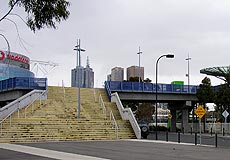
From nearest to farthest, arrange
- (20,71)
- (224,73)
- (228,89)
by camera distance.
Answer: (228,89)
(224,73)
(20,71)

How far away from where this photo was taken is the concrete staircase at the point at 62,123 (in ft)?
105

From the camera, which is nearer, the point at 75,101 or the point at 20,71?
the point at 75,101

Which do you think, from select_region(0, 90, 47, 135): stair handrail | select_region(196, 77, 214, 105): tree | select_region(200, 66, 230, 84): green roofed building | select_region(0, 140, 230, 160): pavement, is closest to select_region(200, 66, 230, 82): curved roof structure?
select_region(200, 66, 230, 84): green roofed building

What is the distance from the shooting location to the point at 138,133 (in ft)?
116

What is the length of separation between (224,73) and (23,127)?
137ft

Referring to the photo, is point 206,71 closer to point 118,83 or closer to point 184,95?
point 184,95

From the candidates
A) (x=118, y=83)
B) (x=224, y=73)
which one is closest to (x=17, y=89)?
(x=118, y=83)

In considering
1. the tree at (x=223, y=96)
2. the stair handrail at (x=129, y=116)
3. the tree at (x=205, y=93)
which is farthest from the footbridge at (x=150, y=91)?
the stair handrail at (x=129, y=116)

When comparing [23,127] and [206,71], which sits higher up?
[206,71]

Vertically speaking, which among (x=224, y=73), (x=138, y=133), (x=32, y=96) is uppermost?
(x=224, y=73)

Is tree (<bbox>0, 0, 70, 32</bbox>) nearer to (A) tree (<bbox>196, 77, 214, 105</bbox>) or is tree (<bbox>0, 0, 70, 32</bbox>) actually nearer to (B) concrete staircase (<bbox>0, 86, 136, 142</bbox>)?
(B) concrete staircase (<bbox>0, 86, 136, 142</bbox>)

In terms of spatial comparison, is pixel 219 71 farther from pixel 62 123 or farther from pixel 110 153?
pixel 110 153

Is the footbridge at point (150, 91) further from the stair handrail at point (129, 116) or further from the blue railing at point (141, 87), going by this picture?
the stair handrail at point (129, 116)

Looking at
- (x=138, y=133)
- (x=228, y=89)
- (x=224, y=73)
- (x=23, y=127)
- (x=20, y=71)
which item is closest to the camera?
(x=23, y=127)
